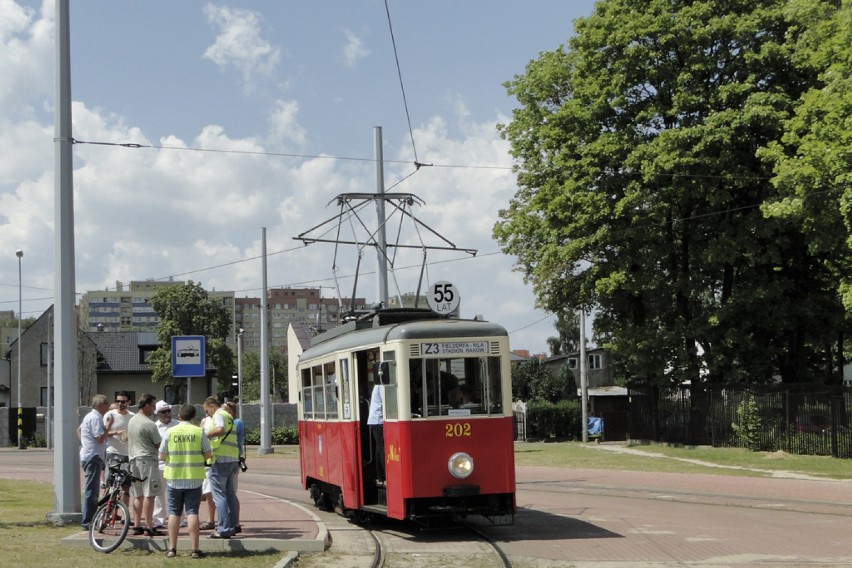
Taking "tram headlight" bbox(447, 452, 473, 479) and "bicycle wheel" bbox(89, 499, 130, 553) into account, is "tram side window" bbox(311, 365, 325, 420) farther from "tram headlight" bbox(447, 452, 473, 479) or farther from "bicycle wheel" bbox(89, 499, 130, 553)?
"bicycle wheel" bbox(89, 499, 130, 553)

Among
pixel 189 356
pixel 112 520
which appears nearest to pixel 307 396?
pixel 112 520

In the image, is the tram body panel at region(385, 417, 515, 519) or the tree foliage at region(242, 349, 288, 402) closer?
the tram body panel at region(385, 417, 515, 519)

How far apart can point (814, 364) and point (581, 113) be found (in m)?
13.5

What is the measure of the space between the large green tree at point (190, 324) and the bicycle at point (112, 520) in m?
60.6

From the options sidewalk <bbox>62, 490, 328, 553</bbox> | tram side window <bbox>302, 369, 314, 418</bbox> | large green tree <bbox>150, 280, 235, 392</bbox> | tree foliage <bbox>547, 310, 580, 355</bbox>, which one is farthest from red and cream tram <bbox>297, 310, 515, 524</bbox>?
tree foliage <bbox>547, 310, 580, 355</bbox>

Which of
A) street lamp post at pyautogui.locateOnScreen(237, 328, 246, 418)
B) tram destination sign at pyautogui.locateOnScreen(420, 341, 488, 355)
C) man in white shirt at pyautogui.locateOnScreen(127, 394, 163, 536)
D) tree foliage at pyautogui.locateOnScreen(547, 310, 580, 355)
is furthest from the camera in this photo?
tree foliage at pyautogui.locateOnScreen(547, 310, 580, 355)

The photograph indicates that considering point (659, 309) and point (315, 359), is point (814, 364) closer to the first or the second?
point (659, 309)

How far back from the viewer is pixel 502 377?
1387 cm

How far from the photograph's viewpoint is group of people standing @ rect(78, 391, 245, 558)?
38.3ft

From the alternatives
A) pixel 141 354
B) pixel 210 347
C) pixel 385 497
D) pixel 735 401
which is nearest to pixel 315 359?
pixel 385 497

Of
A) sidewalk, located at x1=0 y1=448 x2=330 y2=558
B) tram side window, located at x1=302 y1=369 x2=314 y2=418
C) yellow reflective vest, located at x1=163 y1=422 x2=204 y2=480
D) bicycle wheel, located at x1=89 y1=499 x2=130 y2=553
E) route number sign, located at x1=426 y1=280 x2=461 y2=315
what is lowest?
sidewalk, located at x1=0 y1=448 x2=330 y2=558

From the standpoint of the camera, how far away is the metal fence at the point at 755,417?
2981 cm

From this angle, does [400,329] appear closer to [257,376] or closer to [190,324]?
[190,324]

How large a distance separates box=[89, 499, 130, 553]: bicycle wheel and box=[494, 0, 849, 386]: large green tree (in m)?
24.3
